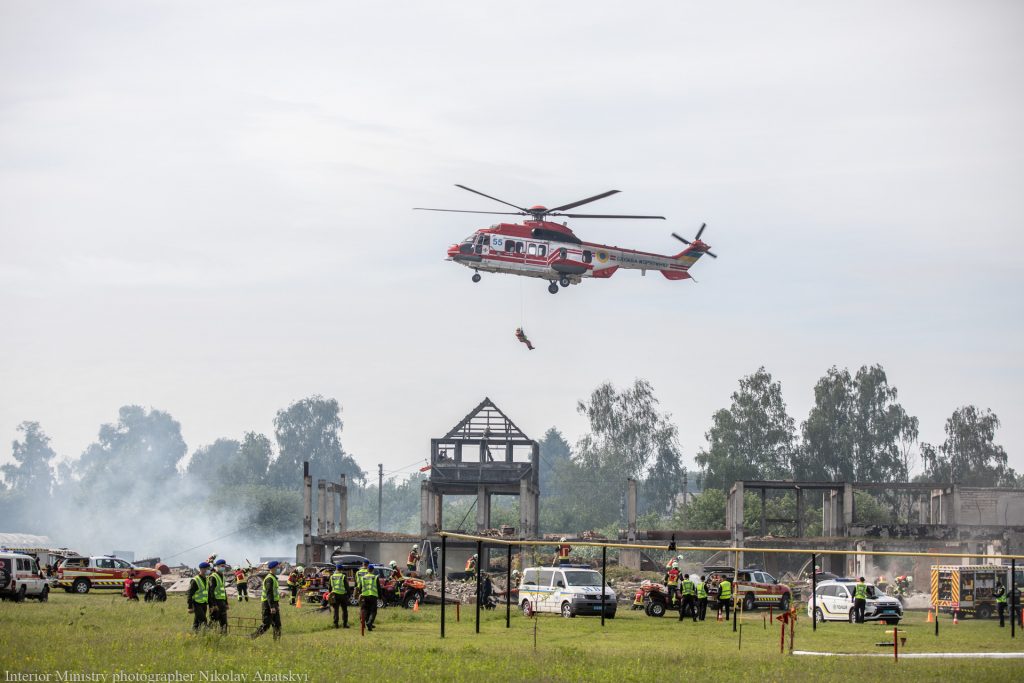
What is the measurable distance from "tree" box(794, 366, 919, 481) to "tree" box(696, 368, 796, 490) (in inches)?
80.9

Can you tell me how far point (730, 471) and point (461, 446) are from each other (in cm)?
4854


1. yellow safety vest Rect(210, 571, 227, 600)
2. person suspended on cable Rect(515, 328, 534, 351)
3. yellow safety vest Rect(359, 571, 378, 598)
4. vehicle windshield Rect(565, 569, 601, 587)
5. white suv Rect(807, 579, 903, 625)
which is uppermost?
person suspended on cable Rect(515, 328, 534, 351)


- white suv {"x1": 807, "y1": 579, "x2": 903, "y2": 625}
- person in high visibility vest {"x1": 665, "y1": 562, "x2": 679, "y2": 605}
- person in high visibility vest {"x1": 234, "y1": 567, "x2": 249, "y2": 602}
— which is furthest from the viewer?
person in high visibility vest {"x1": 234, "y1": 567, "x2": 249, "y2": 602}

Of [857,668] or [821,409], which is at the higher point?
[821,409]

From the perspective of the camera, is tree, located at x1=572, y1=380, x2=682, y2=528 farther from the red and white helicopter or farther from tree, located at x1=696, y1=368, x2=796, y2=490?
the red and white helicopter

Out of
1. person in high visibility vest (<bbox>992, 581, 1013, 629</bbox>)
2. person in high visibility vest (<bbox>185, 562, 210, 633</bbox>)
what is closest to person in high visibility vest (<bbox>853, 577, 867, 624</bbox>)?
person in high visibility vest (<bbox>992, 581, 1013, 629</bbox>)

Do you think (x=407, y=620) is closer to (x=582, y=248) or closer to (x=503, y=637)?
(x=503, y=637)

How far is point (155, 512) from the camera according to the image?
143 metres

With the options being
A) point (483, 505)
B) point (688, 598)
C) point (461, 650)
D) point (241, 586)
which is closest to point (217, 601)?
point (461, 650)

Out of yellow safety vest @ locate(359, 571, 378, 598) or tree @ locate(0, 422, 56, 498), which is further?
tree @ locate(0, 422, 56, 498)

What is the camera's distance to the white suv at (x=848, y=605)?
35.8 meters

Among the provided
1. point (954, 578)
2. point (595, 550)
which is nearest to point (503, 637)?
point (954, 578)

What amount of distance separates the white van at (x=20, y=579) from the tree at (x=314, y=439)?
13793cm

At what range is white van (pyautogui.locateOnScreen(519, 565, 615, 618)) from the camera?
114ft
